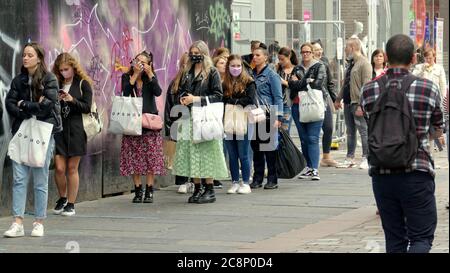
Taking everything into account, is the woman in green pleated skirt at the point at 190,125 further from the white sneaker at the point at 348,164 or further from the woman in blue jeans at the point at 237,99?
the white sneaker at the point at 348,164

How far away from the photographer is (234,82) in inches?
551

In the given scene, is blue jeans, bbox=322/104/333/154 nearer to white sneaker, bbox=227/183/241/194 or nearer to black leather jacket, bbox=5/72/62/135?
white sneaker, bbox=227/183/241/194

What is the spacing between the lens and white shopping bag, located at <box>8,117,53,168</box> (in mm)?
10406

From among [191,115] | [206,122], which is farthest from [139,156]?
[206,122]

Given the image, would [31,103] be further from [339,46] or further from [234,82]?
[339,46]

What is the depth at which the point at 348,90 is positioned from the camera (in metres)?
17.5

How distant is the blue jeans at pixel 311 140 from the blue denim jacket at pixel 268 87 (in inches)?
63.1

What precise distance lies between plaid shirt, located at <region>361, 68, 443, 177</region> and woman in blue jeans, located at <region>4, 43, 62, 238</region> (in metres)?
3.99

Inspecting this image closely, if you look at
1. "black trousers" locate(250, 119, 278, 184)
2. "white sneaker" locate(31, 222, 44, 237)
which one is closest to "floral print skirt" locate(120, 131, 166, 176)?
"black trousers" locate(250, 119, 278, 184)

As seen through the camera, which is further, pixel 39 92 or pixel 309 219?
pixel 309 219
